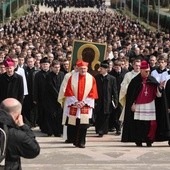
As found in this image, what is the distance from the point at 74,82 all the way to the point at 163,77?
254 cm

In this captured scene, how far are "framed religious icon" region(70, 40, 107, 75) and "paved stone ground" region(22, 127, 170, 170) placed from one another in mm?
1765

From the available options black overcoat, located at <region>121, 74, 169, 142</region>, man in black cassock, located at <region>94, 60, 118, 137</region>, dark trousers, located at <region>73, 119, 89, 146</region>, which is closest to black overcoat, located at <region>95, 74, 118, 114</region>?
man in black cassock, located at <region>94, 60, 118, 137</region>

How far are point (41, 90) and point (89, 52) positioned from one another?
1719 millimetres

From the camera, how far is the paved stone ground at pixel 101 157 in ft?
40.2

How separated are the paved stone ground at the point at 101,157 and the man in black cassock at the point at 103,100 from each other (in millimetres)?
1141

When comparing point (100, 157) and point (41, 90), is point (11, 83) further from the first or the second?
point (100, 157)

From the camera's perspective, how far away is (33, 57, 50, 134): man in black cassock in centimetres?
1753

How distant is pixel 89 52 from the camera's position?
54.6 ft

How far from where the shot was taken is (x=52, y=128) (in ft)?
56.3

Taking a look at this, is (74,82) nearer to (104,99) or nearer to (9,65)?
(9,65)

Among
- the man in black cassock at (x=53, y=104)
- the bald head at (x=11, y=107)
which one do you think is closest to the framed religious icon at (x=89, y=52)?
the man in black cassock at (x=53, y=104)

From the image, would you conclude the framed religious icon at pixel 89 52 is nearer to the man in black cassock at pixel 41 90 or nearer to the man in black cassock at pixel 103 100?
the man in black cassock at pixel 103 100

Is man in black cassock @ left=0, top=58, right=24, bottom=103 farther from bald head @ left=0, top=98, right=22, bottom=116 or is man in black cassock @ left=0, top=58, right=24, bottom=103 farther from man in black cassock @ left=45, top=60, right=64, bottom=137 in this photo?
bald head @ left=0, top=98, right=22, bottom=116

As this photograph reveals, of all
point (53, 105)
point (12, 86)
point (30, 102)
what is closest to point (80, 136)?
point (12, 86)
